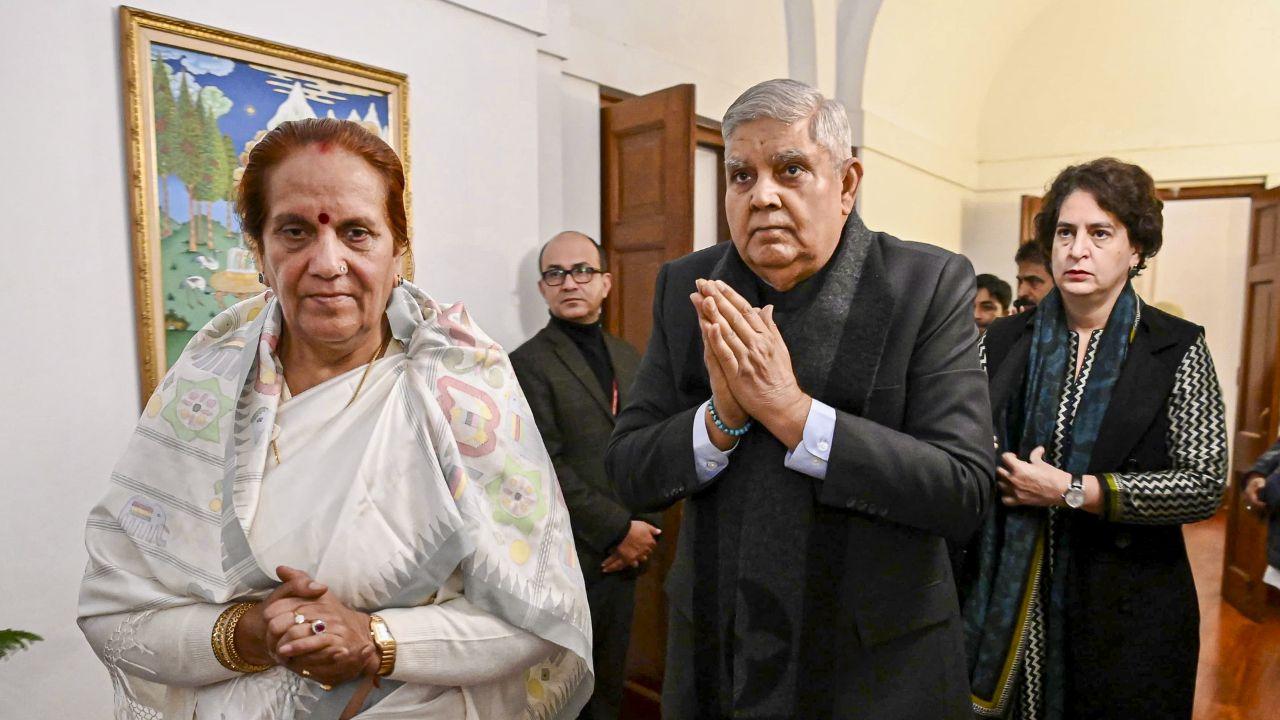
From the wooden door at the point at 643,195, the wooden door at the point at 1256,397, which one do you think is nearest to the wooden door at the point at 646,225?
the wooden door at the point at 643,195

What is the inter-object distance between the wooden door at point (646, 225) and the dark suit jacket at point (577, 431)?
0.48 metres

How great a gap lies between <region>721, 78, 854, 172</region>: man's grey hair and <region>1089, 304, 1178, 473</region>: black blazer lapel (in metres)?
1.13

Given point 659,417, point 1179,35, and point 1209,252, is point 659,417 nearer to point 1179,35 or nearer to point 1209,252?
point 1179,35

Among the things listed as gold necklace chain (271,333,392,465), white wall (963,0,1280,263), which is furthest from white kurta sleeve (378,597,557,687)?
white wall (963,0,1280,263)

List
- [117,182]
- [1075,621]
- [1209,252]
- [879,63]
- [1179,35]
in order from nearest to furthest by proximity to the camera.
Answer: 1. [1075,621]
2. [117,182]
3. [879,63]
4. [1179,35]
5. [1209,252]

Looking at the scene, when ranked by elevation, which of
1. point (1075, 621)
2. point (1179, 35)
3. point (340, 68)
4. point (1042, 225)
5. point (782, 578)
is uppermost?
point (1179, 35)

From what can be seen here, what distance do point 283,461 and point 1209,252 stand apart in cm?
976

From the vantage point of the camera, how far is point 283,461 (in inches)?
54.3

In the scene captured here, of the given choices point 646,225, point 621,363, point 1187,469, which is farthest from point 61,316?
point 1187,469

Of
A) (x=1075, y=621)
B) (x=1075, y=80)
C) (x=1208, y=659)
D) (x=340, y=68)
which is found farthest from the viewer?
(x=1075, y=80)

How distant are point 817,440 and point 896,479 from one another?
5.1 inches

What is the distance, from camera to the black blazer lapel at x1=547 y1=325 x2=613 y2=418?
2973mm

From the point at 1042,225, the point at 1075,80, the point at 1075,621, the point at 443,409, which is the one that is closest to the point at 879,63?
the point at 1075,80

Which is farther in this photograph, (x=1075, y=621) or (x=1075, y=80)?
(x=1075, y=80)
